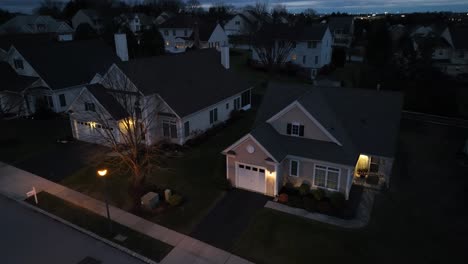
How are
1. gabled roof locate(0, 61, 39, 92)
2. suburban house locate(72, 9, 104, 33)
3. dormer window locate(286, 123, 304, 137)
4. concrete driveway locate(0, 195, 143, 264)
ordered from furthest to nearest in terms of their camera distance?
suburban house locate(72, 9, 104, 33), gabled roof locate(0, 61, 39, 92), dormer window locate(286, 123, 304, 137), concrete driveway locate(0, 195, 143, 264)

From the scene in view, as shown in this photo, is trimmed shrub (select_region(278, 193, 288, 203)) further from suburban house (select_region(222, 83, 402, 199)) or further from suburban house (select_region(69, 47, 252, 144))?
suburban house (select_region(69, 47, 252, 144))

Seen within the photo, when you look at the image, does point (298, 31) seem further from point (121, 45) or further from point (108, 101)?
point (108, 101)

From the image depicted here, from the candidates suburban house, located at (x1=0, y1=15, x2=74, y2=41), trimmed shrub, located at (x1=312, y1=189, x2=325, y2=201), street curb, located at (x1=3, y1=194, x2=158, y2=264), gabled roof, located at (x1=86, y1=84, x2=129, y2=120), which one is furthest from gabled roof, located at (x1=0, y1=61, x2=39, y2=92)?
suburban house, located at (x1=0, y1=15, x2=74, y2=41)

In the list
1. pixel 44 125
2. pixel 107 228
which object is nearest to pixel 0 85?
pixel 44 125

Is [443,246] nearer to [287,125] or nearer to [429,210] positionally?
[429,210]

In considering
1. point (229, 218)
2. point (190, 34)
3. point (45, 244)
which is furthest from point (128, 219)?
point (190, 34)
